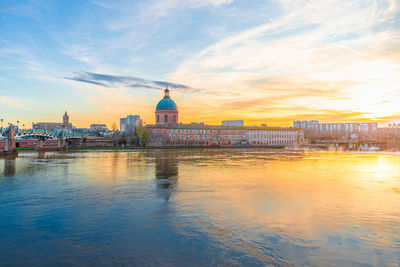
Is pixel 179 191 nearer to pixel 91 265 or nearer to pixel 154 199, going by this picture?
pixel 154 199

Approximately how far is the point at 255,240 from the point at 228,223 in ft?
6.56

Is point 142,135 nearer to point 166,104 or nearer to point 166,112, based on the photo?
point 166,112

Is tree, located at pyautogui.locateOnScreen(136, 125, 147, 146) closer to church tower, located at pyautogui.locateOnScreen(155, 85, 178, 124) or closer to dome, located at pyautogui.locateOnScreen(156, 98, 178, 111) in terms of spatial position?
church tower, located at pyautogui.locateOnScreen(155, 85, 178, 124)

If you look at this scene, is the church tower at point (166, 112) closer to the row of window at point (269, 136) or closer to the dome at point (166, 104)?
the dome at point (166, 104)

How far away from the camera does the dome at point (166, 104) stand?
115m

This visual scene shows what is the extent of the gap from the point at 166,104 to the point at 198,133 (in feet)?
52.7

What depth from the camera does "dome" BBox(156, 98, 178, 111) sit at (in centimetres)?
11523

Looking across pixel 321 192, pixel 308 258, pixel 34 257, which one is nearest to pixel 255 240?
pixel 308 258

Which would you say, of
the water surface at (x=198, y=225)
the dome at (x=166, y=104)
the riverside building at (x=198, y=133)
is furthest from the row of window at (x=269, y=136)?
the water surface at (x=198, y=225)

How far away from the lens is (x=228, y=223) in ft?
39.7

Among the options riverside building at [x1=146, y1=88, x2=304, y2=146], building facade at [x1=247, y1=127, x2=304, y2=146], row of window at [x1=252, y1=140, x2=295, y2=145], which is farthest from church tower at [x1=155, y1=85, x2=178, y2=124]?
row of window at [x1=252, y1=140, x2=295, y2=145]

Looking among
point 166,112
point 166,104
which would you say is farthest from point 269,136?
point 166,104

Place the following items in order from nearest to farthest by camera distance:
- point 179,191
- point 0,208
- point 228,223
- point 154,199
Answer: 1. point 228,223
2. point 0,208
3. point 154,199
4. point 179,191

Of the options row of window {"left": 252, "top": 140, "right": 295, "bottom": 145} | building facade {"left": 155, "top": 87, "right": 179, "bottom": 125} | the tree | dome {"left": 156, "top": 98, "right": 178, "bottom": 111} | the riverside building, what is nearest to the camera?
the tree
